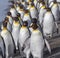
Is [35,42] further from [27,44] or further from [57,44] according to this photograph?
[57,44]

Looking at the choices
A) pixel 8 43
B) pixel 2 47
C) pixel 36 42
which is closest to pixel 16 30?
pixel 8 43

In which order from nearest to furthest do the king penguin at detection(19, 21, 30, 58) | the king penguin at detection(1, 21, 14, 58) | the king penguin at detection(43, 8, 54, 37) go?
the king penguin at detection(19, 21, 30, 58) → the king penguin at detection(1, 21, 14, 58) → the king penguin at detection(43, 8, 54, 37)

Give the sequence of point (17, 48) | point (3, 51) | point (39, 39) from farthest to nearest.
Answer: point (17, 48)
point (3, 51)
point (39, 39)

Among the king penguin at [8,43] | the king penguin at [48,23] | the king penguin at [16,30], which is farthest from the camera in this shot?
the king penguin at [48,23]

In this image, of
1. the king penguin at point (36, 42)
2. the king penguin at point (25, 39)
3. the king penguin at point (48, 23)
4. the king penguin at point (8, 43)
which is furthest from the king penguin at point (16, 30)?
the king penguin at point (36, 42)

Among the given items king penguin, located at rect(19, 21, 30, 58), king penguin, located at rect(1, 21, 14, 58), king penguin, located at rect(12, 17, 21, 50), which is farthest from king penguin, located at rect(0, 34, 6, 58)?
king penguin, located at rect(12, 17, 21, 50)

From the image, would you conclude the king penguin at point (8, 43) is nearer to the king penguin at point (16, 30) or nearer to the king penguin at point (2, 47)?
the king penguin at point (2, 47)

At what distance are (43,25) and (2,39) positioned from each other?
126 inches

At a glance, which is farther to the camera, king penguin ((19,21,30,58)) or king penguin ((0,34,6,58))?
king penguin ((0,34,6,58))

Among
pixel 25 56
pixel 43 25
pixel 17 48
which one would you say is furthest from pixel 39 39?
pixel 43 25

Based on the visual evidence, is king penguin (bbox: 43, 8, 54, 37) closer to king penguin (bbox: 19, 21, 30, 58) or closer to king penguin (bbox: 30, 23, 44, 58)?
king penguin (bbox: 19, 21, 30, 58)

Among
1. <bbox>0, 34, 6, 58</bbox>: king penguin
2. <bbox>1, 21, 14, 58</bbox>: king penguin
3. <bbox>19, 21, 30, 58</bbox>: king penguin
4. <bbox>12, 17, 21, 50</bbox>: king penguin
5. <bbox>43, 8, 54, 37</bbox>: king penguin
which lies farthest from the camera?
<bbox>43, 8, 54, 37</bbox>: king penguin

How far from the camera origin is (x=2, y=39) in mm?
10742

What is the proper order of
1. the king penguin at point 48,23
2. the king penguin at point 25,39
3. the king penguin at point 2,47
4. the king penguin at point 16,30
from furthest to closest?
1. the king penguin at point 48,23
2. the king penguin at point 16,30
3. the king penguin at point 2,47
4. the king penguin at point 25,39
